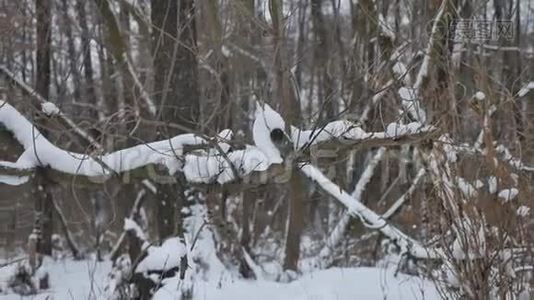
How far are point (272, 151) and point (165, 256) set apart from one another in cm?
200

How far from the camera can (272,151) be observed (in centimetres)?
590

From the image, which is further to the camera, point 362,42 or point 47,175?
point 362,42

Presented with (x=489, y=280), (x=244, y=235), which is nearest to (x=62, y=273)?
(x=244, y=235)

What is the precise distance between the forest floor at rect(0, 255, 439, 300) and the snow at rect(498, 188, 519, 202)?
1965 mm

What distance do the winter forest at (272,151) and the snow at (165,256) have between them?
0.02 m

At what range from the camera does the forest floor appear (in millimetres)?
7578

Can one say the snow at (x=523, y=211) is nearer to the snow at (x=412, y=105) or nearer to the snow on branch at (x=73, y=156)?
the snow at (x=412, y=105)

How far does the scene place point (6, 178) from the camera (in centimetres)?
638

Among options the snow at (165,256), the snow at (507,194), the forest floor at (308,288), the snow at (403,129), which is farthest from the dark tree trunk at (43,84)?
the snow at (507,194)

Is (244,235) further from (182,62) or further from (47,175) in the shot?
(47,175)

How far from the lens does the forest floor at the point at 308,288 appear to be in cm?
758

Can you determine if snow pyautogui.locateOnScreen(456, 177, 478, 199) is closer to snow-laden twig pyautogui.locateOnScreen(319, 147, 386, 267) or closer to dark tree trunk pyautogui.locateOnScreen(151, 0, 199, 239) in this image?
dark tree trunk pyautogui.locateOnScreen(151, 0, 199, 239)

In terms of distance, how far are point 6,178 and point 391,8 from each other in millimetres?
6100

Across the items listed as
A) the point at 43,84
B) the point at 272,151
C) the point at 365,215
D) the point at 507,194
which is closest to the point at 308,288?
the point at 365,215
